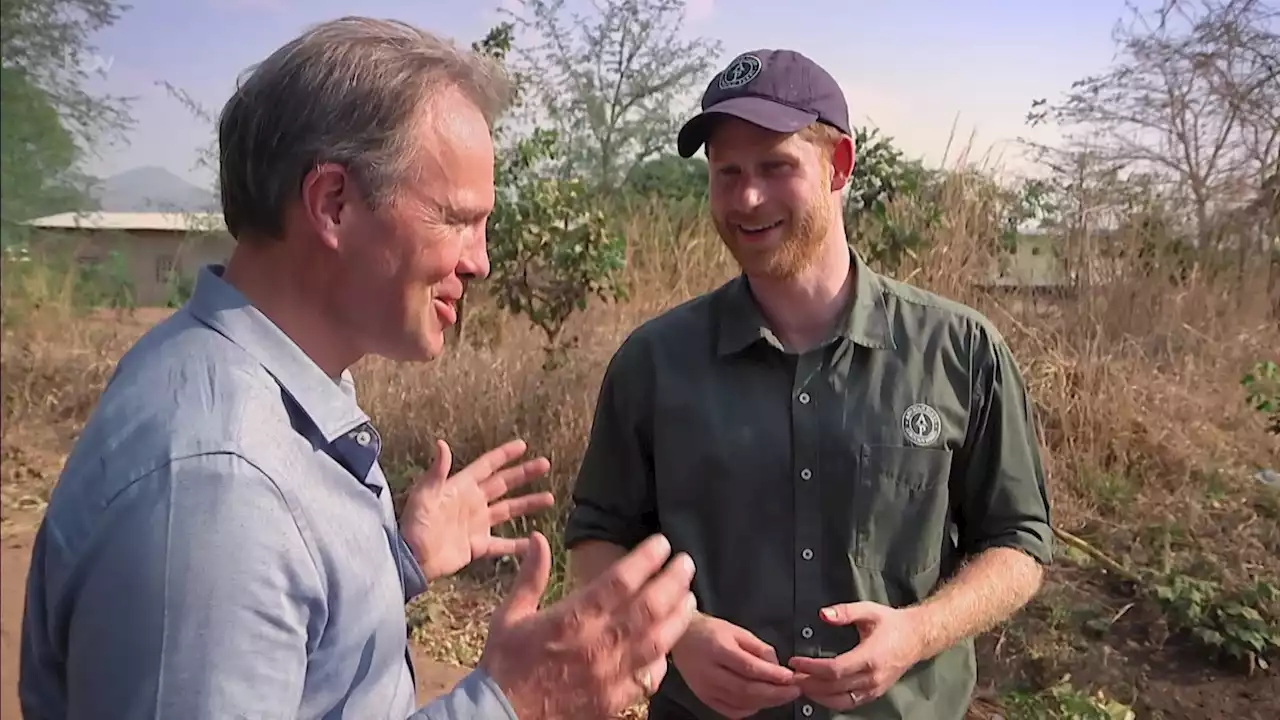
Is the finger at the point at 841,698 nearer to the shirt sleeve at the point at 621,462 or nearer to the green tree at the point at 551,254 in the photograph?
the shirt sleeve at the point at 621,462

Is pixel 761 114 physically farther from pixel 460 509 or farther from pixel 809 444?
pixel 460 509

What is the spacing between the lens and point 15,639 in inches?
203

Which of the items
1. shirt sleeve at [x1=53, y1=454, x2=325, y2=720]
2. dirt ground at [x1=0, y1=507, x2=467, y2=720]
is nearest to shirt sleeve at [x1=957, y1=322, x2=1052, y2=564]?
shirt sleeve at [x1=53, y1=454, x2=325, y2=720]

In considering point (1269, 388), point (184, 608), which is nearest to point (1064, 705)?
point (1269, 388)

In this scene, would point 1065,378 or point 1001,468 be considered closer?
point 1001,468

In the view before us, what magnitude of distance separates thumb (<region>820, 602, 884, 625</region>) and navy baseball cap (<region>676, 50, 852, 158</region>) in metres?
0.98

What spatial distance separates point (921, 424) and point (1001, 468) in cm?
20

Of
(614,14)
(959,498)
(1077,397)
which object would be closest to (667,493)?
(959,498)

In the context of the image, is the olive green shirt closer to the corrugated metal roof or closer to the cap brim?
the cap brim

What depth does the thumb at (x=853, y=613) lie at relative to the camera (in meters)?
1.75

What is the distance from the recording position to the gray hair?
1.30m

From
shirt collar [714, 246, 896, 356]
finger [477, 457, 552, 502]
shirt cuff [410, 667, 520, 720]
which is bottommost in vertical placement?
shirt cuff [410, 667, 520, 720]

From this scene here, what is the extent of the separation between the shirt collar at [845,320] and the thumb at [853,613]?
1.85ft

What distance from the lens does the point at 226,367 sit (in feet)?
3.90
